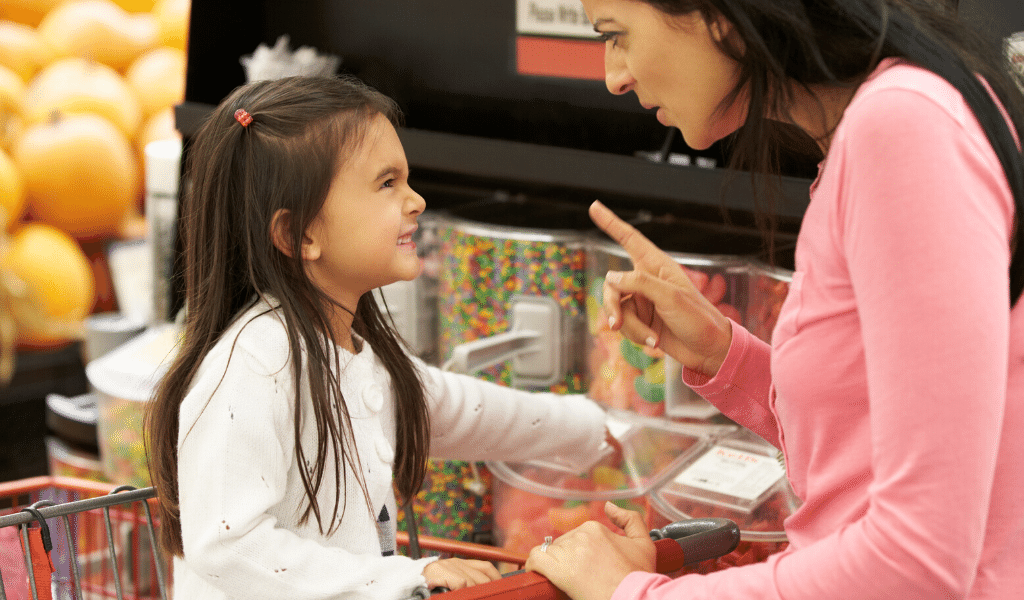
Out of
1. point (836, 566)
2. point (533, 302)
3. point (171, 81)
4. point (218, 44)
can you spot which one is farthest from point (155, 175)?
point (836, 566)

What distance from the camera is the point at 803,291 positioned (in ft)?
2.67

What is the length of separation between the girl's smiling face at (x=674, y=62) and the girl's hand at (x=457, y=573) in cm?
51

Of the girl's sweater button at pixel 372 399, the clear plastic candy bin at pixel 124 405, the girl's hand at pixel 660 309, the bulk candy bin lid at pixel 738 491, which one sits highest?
the girl's hand at pixel 660 309

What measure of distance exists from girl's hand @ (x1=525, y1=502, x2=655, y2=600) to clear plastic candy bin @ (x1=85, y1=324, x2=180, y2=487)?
1300mm

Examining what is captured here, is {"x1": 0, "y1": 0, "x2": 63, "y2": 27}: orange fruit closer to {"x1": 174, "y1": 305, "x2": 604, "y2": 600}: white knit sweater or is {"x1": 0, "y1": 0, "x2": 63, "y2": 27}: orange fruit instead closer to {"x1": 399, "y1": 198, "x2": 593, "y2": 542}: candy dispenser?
{"x1": 399, "y1": 198, "x2": 593, "y2": 542}: candy dispenser

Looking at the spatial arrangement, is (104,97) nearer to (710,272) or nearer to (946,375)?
(710,272)

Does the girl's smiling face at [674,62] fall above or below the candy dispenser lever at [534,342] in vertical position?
above

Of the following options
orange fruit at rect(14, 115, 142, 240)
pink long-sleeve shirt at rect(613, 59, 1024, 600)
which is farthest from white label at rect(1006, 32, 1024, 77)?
orange fruit at rect(14, 115, 142, 240)

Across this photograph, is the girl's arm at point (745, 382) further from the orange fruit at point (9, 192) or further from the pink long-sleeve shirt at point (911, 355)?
the orange fruit at point (9, 192)

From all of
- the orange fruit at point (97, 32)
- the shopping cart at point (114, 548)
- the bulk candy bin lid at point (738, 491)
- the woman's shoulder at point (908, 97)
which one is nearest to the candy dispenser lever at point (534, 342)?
the bulk candy bin lid at point (738, 491)

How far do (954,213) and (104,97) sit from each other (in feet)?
7.83

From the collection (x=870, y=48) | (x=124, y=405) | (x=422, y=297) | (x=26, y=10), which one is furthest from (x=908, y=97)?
A: (x=26, y=10)

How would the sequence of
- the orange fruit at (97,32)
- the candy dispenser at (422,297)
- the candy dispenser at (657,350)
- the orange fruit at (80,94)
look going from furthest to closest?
the orange fruit at (97,32), the orange fruit at (80,94), the candy dispenser at (422,297), the candy dispenser at (657,350)

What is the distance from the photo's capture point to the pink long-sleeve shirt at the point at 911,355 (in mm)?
657
